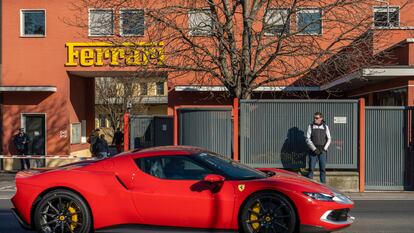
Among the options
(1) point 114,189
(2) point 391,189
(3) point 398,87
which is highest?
(3) point 398,87

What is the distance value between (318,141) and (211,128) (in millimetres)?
2697

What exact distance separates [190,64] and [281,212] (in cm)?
927

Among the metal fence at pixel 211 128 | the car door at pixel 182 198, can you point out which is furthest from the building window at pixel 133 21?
the car door at pixel 182 198

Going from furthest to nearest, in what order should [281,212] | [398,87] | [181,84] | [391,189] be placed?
[181,84] < [398,87] < [391,189] < [281,212]

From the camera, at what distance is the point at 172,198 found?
6.79 metres

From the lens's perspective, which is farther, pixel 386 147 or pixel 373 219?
pixel 386 147

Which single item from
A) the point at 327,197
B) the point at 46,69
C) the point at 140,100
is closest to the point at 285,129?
the point at 327,197

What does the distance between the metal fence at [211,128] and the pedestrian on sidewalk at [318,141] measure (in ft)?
6.80


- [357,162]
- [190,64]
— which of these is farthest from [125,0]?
[357,162]

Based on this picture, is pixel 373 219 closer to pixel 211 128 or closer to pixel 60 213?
pixel 60 213

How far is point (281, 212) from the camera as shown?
674 centimetres

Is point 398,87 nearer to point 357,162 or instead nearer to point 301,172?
point 357,162

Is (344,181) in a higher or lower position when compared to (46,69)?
lower

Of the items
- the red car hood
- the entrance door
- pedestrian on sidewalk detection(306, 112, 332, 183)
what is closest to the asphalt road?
the red car hood
